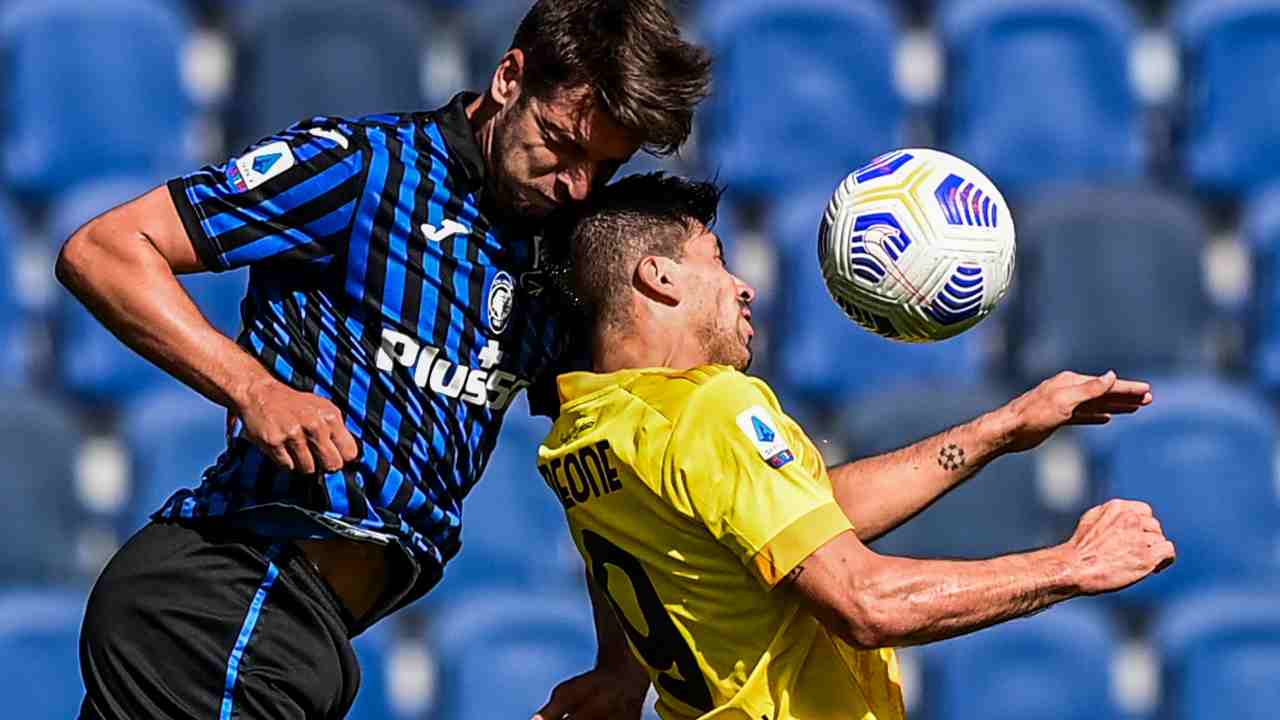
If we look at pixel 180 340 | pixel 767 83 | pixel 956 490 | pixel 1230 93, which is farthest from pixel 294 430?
pixel 1230 93

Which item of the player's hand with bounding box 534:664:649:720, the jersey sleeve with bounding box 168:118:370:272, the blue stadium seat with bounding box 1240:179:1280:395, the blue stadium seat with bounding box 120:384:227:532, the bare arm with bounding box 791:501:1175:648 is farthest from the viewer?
the blue stadium seat with bounding box 1240:179:1280:395

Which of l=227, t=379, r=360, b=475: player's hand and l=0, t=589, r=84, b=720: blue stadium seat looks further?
l=0, t=589, r=84, b=720: blue stadium seat

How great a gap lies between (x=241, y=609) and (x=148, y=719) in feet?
0.77

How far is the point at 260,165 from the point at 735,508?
0.98 m

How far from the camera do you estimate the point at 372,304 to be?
370 cm

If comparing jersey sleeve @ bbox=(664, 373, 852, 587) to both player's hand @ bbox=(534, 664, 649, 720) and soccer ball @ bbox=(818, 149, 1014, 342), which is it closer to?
soccer ball @ bbox=(818, 149, 1014, 342)

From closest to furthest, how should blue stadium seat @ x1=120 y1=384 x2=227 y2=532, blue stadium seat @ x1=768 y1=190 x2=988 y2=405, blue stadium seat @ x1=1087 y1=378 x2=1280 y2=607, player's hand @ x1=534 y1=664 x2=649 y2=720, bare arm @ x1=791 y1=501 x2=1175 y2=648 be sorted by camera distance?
bare arm @ x1=791 y1=501 x2=1175 y2=648 → player's hand @ x1=534 y1=664 x2=649 y2=720 → blue stadium seat @ x1=120 y1=384 x2=227 y2=532 → blue stadium seat @ x1=1087 y1=378 x2=1280 y2=607 → blue stadium seat @ x1=768 y1=190 x2=988 y2=405

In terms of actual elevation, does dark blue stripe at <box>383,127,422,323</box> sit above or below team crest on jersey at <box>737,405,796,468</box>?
above

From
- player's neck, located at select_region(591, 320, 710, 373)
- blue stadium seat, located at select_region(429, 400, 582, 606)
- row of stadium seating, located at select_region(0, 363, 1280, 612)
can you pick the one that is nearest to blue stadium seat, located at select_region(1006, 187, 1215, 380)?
row of stadium seating, located at select_region(0, 363, 1280, 612)

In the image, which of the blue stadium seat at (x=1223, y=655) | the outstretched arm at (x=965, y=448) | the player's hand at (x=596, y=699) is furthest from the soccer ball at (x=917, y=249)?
the blue stadium seat at (x=1223, y=655)

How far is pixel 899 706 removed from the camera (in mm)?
3664

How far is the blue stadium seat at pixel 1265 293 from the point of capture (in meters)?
7.43

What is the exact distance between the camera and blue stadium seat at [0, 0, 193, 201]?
24.6ft

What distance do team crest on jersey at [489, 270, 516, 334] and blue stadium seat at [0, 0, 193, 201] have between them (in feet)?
13.0
